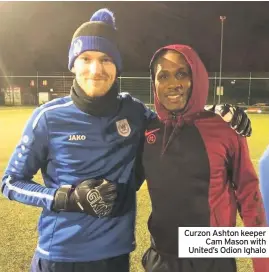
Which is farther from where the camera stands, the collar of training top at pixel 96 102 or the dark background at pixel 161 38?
the dark background at pixel 161 38

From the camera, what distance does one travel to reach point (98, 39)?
1.63 m

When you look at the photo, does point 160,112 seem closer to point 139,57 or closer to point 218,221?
point 218,221

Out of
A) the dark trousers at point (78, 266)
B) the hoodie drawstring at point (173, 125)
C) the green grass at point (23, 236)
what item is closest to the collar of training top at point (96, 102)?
the hoodie drawstring at point (173, 125)

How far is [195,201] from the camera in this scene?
1578 millimetres

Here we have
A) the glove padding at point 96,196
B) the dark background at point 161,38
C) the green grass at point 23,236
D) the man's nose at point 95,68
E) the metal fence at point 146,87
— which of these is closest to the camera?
the glove padding at point 96,196

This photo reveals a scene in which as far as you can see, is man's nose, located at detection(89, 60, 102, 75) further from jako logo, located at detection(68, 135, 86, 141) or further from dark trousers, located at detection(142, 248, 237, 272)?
dark trousers, located at detection(142, 248, 237, 272)

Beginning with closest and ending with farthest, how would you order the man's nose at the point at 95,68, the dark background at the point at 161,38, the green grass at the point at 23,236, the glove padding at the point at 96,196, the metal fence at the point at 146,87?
the glove padding at the point at 96,196, the man's nose at the point at 95,68, the green grass at the point at 23,236, the metal fence at the point at 146,87, the dark background at the point at 161,38

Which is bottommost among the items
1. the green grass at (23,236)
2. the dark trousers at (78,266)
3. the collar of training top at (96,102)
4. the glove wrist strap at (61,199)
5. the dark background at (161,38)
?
the green grass at (23,236)

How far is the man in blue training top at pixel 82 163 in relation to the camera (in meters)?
1.59

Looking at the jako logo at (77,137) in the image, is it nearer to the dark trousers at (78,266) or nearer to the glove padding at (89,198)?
the glove padding at (89,198)

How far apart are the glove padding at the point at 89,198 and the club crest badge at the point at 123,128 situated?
0.24 m

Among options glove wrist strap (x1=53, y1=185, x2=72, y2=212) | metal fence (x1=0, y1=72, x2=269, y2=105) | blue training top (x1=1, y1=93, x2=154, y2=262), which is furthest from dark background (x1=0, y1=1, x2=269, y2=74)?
glove wrist strap (x1=53, y1=185, x2=72, y2=212)

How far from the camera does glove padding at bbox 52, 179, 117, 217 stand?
1.47m

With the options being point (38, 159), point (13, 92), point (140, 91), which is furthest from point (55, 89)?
point (38, 159)
